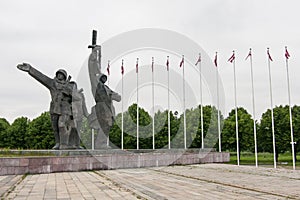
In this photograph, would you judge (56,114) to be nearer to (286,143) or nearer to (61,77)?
(61,77)

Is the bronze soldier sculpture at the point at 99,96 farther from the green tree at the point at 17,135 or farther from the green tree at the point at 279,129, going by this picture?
the green tree at the point at 17,135

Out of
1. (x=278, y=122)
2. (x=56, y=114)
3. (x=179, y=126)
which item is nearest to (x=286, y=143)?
(x=278, y=122)

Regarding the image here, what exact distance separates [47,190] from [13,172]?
549 cm

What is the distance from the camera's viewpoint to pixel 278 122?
41906 millimetres

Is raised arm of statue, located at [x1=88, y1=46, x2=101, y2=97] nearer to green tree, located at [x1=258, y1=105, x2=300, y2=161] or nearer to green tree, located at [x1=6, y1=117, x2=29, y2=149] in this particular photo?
green tree, located at [x1=258, y1=105, x2=300, y2=161]

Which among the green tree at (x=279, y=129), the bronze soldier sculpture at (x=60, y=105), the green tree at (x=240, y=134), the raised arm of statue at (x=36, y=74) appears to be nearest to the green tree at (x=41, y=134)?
the green tree at (x=240, y=134)

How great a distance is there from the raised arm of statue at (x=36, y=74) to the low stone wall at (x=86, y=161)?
404 cm

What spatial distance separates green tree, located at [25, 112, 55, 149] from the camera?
42.3 meters

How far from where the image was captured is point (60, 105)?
18.7m

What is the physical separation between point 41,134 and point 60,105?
86.6ft

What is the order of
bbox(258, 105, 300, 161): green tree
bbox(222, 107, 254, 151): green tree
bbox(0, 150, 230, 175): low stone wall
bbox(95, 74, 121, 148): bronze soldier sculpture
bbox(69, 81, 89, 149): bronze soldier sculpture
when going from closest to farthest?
bbox(0, 150, 230, 175): low stone wall → bbox(69, 81, 89, 149): bronze soldier sculpture → bbox(95, 74, 121, 148): bronze soldier sculpture → bbox(258, 105, 300, 161): green tree → bbox(222, 107, 254, 151): green tree

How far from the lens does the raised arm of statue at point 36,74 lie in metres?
17.7

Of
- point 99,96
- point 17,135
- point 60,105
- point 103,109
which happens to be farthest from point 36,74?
point 17,135

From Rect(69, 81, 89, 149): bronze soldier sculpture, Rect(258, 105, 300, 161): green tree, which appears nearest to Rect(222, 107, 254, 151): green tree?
Rect(258, 105, 300, 161): green tree
